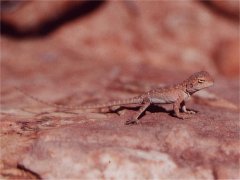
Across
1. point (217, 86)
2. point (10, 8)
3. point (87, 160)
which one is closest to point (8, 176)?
point (87, 160)

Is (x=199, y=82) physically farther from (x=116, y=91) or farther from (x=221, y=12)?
(x=221, y=12)

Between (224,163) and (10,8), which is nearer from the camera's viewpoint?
(224,163)

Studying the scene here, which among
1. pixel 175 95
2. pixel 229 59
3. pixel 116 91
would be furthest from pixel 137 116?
pixel 229 59

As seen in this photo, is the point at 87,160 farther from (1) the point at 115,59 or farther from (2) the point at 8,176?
(1) the point at 115,59

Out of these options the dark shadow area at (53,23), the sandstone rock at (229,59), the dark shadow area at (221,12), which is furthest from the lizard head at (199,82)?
the dark shadow area at (53,23)

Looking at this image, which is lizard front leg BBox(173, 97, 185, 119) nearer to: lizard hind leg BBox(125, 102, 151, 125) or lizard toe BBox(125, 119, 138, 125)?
lizard hind leg BBox(125, 102, 151, 125)

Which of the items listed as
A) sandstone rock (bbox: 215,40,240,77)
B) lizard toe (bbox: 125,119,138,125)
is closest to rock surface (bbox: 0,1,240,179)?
sandstone rock (bbox: 215,40,240,77)
